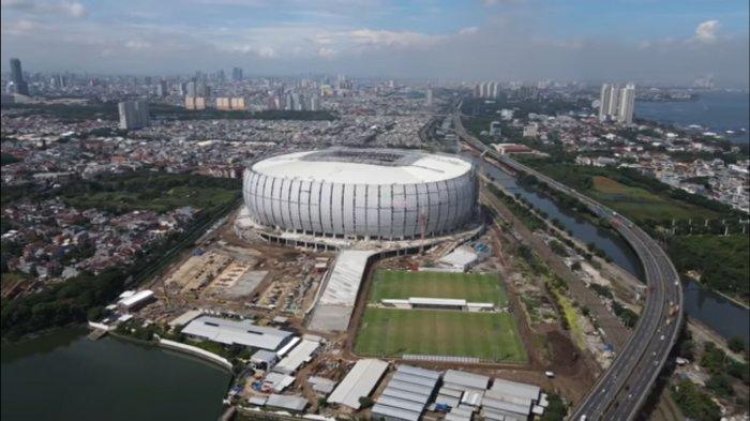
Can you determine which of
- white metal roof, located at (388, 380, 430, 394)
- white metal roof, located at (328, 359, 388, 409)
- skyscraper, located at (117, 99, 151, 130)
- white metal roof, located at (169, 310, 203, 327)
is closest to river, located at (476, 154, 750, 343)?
white metal roof, located at (388, 380, 430, 394)

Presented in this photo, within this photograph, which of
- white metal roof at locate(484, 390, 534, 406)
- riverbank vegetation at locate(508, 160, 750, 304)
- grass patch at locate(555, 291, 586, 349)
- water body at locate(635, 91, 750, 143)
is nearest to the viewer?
white metal roof at locate(484, 390, 534, 406)

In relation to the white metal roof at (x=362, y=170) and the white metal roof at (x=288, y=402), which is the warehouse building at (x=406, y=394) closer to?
the white metal roof at (x=288, y=402)

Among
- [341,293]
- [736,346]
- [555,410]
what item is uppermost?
[341,293]

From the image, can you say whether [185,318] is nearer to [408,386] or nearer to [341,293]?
[341,293]

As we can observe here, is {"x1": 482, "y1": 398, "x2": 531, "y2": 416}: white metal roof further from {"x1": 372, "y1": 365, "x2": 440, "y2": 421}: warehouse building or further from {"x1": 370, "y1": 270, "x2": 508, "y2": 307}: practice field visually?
{"x1": 370, "y1": 270, "x2": 508, "y2": 307}: practice field

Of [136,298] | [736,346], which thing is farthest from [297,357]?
[736,346]

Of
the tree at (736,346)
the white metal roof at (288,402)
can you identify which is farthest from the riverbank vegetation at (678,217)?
the white metal roof at (288,402)
